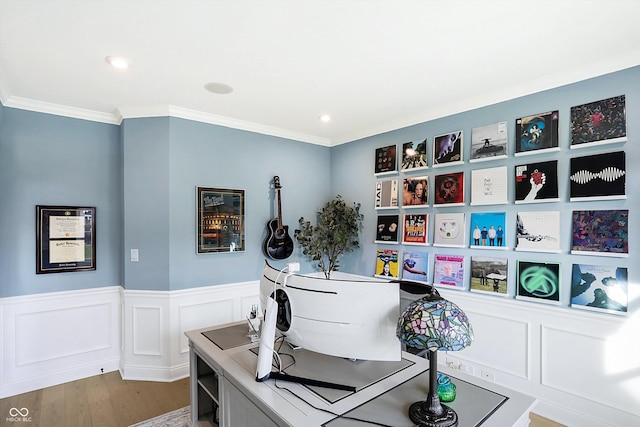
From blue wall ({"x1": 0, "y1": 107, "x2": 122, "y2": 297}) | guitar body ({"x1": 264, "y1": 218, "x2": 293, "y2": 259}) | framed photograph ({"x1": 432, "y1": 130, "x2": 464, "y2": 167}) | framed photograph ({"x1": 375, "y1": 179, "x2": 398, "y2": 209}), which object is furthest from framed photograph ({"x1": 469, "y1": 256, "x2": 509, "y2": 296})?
blue wall ({"x1": 0, "y1": 107, "x2": 122, "y2": 297})

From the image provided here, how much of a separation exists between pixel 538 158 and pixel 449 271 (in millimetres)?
1205

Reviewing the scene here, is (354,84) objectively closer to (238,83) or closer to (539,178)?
(238,83)

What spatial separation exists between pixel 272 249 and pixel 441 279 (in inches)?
72.7

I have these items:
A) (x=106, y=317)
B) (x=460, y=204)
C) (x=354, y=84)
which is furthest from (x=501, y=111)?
(x=106, y=317)

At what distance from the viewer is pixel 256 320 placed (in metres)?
2.00

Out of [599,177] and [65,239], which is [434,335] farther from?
[65,239]

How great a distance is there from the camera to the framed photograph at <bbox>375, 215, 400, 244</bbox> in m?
3.54

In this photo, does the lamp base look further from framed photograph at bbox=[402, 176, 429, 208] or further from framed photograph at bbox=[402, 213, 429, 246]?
framed photograph at bbox=[402, 176, 429, 208]

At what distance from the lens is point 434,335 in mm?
1069

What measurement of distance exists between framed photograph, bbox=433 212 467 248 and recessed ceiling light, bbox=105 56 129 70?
2868mm

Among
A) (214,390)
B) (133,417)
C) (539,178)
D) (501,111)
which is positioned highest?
(501,111)

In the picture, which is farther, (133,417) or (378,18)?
(133,417)

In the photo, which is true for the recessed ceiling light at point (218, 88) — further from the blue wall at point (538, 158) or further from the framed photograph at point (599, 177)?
the framed photograph at point (599, 177)

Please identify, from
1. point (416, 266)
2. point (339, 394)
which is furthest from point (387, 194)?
point (339, 394)
